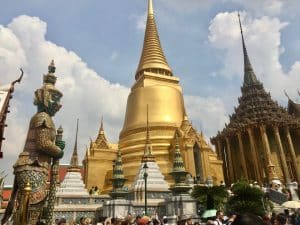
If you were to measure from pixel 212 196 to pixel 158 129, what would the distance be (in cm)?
1183

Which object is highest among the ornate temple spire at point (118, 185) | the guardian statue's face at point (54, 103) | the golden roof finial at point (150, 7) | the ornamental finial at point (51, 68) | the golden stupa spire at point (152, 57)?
the golden roof finial at point (150, 7)

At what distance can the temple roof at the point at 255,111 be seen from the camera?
3216cm

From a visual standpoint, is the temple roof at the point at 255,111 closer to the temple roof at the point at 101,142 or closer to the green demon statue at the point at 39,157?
the temple roof at the point at 101,142

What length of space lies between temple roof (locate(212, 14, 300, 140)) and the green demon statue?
1072 inches

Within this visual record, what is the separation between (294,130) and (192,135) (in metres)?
14.9

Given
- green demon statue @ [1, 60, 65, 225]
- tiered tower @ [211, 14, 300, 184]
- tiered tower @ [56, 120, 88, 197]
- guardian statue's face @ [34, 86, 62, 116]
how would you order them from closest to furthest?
green demon statue @ [1, 60, 65, 225], guardian statue's face @ [34, 86, 62, 116], tiered tower @ [56, 120, 88, 197], tiered tower @ [211, 14, 300, 184]

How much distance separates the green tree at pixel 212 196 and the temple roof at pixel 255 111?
18.6 meters

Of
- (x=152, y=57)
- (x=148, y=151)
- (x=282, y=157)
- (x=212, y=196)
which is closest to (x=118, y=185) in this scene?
(x=212, y=196)

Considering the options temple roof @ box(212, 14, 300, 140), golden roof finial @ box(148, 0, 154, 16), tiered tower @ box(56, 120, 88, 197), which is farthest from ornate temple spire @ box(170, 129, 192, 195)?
golden roof finial @ box(148, 0, 154, 16)

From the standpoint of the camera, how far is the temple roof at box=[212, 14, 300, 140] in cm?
3216

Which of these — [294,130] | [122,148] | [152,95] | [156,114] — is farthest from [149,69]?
[294,130]

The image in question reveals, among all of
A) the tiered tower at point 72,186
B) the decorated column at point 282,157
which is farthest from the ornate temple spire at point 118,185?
the decorated column at point 282,157

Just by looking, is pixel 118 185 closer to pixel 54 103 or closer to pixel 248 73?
pixel 54 103

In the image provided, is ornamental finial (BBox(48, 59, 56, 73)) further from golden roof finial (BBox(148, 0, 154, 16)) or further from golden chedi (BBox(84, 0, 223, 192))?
golden roof finial (BBox(148, 0, 154, 16))
